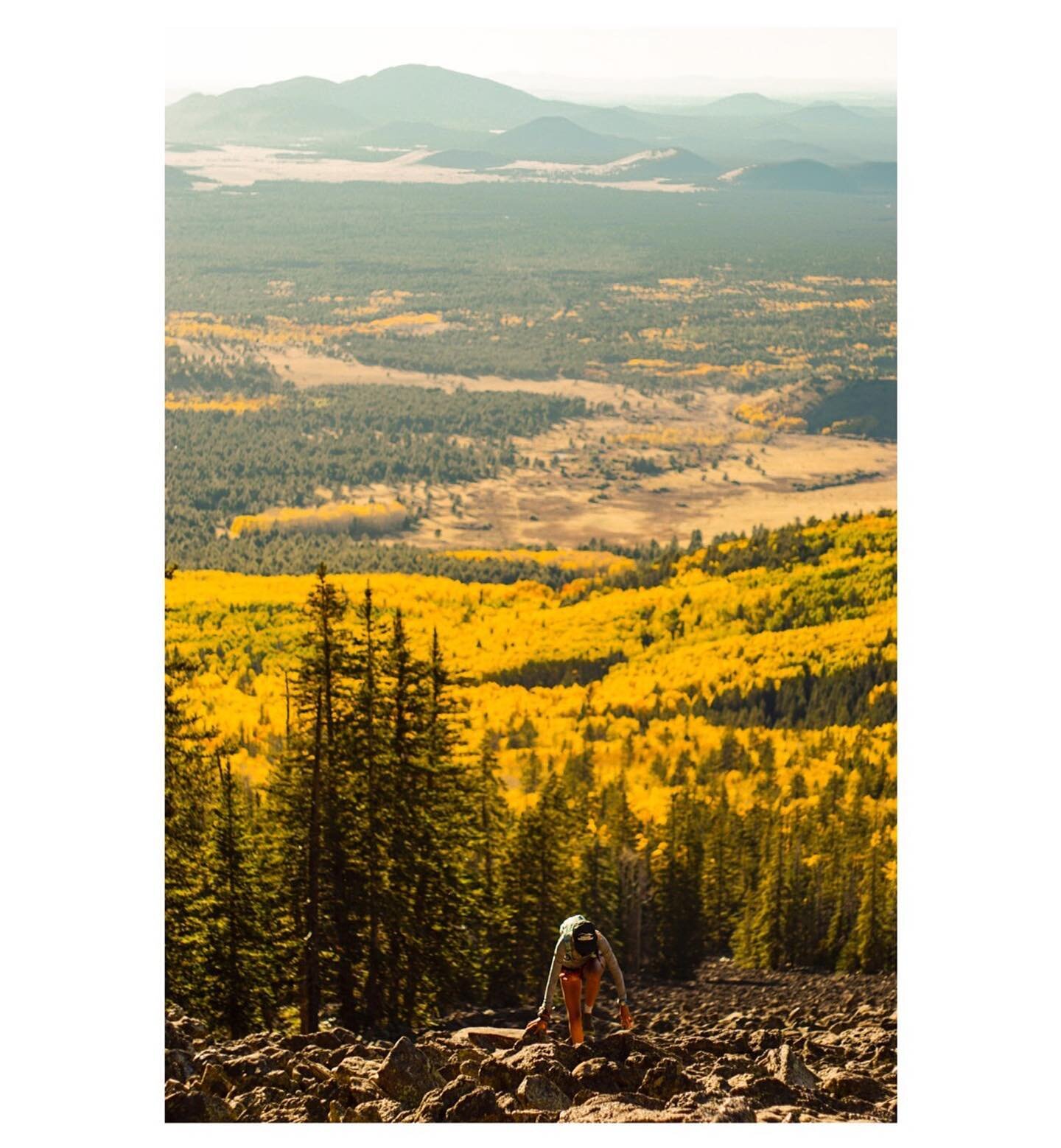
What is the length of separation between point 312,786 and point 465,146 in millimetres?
8709

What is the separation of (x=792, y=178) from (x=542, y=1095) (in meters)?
12.4

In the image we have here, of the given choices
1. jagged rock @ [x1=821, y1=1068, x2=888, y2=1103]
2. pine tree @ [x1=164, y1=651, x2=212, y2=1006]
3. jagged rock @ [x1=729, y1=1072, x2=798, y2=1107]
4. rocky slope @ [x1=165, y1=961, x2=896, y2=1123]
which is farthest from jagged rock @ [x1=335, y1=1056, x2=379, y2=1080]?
jagged rock @ [x1=821, y1=1068, x2=888, y2=1103]

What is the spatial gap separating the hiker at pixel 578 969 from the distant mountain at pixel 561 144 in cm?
1033

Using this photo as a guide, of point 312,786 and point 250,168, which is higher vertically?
point 250,168

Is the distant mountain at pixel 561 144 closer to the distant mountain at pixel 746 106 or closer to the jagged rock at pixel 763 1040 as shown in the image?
the distant mountain at pixel 746 106

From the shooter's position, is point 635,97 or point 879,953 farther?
point 635,97

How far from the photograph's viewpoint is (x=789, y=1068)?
15.2 m

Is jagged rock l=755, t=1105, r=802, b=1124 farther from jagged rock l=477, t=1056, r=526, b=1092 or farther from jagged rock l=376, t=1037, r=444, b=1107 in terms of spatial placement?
jagged rock l=376, t=1037, r=444, b=1107

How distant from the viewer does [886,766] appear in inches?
715

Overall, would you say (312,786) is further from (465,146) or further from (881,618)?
(465,146)

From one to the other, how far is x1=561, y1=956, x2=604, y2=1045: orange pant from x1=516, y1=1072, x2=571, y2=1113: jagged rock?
1.76 ft

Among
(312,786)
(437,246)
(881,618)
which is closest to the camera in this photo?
(312,786)

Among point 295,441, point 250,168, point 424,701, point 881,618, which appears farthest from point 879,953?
point 250,168

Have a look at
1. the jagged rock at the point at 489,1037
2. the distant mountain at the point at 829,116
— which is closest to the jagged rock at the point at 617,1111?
the jagged rock at the point at 489,1037
